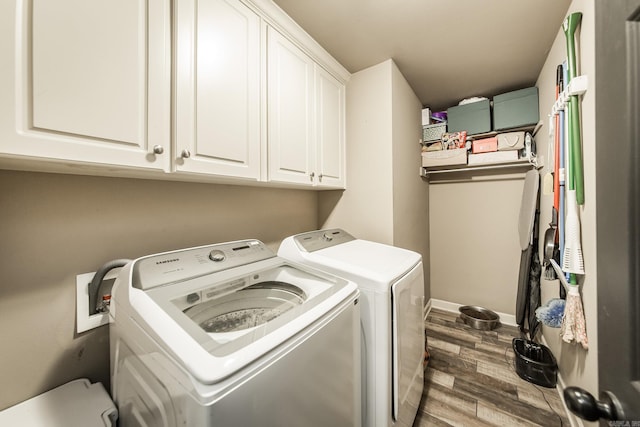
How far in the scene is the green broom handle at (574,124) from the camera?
1210 millimetres

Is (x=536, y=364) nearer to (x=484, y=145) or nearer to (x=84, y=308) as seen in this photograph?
(x=484, y=145)

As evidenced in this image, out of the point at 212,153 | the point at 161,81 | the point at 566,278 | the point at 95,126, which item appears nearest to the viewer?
the point at 95,126

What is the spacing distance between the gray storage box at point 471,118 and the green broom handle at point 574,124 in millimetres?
1196

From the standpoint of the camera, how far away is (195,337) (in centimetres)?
59

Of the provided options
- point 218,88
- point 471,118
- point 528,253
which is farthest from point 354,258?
point 471,118

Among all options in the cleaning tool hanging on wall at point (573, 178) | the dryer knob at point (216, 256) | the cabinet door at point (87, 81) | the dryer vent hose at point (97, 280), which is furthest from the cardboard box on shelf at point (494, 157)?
the dryer vent hose at point (97, 280)

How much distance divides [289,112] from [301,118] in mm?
113

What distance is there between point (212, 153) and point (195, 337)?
2.55 feet

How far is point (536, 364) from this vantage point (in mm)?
1738

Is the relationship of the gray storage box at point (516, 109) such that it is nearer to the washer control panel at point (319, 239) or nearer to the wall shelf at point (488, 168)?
the wall shelf at point (488, 168)

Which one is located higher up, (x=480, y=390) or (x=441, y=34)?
→ (x=441, y=34)

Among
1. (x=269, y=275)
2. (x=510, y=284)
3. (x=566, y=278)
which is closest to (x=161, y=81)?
(x=269, y=275)

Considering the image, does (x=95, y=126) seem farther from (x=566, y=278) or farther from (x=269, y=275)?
(x=566, y=278)

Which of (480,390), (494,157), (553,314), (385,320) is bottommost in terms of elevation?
(480,390)
